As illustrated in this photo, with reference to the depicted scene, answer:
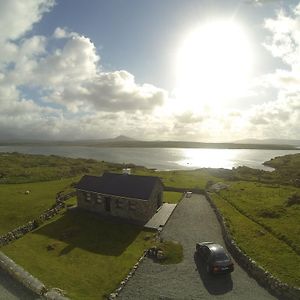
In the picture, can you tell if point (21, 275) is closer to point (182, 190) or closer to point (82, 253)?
point (82, 253)

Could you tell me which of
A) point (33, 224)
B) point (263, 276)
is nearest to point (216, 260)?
point (263, 276)

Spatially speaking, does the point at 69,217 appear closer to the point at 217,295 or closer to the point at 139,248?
the point at 139,248

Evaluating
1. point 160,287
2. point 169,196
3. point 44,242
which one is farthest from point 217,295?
point 169,196

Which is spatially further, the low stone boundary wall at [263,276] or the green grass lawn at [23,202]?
the green grass lawn at [23,202]

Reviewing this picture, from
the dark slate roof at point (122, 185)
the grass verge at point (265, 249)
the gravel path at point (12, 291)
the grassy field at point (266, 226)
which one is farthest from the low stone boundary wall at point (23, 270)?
the grassy field at point (266, 226)

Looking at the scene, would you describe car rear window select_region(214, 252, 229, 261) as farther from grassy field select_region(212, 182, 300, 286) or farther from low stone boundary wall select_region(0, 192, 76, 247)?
low stone boundary wall select_region(0, 192, 76, 247)

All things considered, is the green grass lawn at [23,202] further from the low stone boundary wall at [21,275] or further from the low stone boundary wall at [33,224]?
the low stone boundary wall at [21,275]

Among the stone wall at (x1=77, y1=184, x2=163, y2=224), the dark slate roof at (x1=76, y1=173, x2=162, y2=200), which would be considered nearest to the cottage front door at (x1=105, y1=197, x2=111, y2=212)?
the stone wall at (x1=77, y1=184, x2=163, y2=224)
